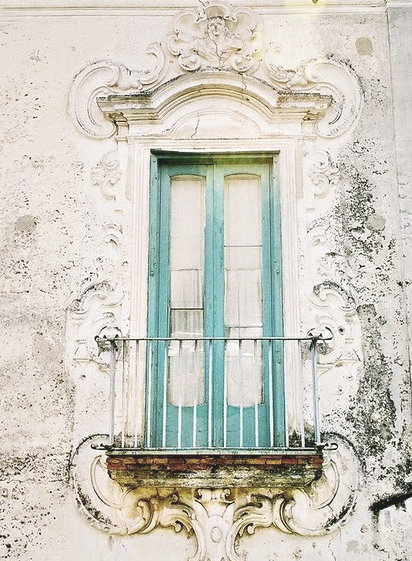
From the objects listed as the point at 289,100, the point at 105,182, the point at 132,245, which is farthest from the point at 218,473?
the point at 289,100

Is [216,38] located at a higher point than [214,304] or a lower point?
higher

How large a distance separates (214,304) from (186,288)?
296mm

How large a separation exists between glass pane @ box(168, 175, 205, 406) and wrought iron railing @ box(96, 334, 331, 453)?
0.04ft

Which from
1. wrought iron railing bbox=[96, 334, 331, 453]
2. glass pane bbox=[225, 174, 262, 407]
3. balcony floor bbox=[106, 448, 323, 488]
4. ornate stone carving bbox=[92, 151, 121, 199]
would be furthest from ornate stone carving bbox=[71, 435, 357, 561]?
ornate stone carving bbox=[92, 151, 121, 199]

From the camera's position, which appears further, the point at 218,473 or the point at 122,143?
the point at 122,143

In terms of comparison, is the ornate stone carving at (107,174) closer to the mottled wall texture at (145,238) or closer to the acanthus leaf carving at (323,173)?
the mottled wall texture at (145,238)

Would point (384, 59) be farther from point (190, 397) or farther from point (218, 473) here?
point (218, 473)

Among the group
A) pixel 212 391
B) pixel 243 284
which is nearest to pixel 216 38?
pixel 243 284

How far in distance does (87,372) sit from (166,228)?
143cm

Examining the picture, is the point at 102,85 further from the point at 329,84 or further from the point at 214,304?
the point at 214,304

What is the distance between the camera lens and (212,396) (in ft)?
24.7

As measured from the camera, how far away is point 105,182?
316 inches

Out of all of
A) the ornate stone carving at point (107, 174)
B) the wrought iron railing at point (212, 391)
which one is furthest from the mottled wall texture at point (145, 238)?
the wrought iron railing at point (212, 391)

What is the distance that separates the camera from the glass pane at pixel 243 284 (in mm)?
7621
